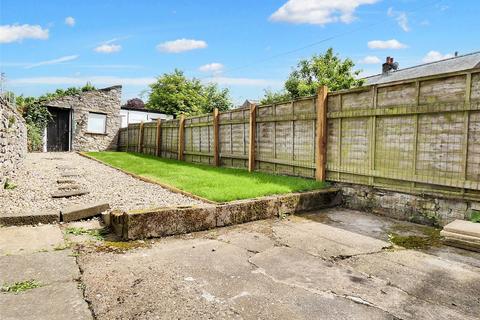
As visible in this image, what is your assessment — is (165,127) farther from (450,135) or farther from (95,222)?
(450,135)

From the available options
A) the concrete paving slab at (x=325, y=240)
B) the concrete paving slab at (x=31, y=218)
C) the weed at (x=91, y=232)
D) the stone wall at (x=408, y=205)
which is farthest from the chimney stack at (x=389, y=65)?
the concrete paving slab at (x=31, y=218)

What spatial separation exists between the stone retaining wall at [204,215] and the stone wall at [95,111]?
57.3ft

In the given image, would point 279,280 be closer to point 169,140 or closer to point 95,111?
point 169,140

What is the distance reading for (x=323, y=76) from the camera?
79.8 feet

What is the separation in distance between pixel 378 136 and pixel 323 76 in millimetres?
19813

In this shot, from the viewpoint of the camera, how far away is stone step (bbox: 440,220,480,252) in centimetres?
392

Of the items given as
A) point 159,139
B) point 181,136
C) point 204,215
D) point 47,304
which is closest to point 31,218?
point 204,215

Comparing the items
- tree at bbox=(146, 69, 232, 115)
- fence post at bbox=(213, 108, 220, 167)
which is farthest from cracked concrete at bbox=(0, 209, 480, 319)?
tree at bbox=(146, 69, 232, 115)

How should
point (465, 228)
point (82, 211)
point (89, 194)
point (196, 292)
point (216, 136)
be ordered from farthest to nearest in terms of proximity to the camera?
point (216, 136)
point (89, 194)
point (82, 211)
point (465, 228)
point (196, 292)

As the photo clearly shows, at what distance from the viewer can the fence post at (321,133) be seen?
22.1ft

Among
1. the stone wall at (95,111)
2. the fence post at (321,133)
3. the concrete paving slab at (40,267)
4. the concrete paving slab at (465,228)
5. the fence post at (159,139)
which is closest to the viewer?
the concrete paving slab at (40,267)

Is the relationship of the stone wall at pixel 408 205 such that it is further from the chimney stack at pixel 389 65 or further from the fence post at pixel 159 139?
the chimney stack at pixel 389 65

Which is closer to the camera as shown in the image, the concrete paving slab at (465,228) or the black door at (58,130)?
the concrete paving slab at (465,228)

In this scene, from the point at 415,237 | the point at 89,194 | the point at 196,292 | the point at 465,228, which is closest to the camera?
the point at 196,292
